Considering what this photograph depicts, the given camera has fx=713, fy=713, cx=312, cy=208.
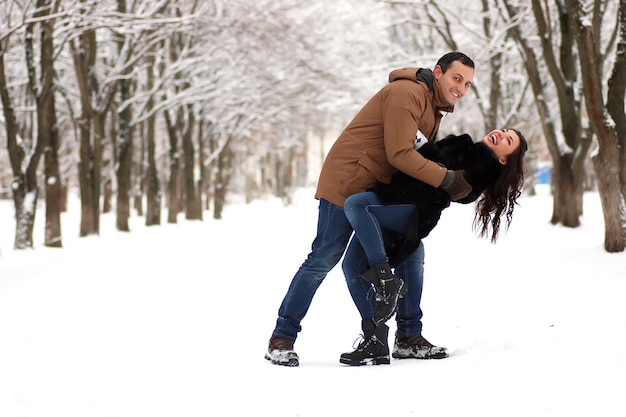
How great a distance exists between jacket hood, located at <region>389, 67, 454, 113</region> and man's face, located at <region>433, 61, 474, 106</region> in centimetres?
4

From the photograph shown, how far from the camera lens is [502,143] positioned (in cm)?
408

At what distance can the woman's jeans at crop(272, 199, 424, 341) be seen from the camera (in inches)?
165

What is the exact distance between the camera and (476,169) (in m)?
4.02

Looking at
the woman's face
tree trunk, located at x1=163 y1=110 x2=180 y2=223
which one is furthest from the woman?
tree trunk, located at x1=163 y1=110 x2=180 y2=223

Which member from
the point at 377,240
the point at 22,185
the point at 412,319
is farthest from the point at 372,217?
the point at 22,185

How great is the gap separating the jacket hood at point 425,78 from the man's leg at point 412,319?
2.75 ft

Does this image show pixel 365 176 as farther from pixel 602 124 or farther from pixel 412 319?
pixel 602 124

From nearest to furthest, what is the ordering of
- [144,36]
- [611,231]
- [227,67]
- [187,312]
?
[187,312] → [611,231] → [144,36] → [227,67]

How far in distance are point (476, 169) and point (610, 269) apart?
480 centimetres

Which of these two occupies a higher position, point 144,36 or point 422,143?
point 144,36

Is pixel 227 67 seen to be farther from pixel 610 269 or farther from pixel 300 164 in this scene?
pixel 300 164

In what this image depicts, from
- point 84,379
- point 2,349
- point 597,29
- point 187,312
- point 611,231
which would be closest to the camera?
point 84,379

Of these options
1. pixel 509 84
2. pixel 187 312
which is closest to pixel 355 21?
pixel 509 84

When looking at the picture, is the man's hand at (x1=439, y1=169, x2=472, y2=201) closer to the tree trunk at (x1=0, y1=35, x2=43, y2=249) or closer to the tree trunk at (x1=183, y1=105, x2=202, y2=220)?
the tree trunk at (x1=0, y1=35, x2=43, y2=249)
